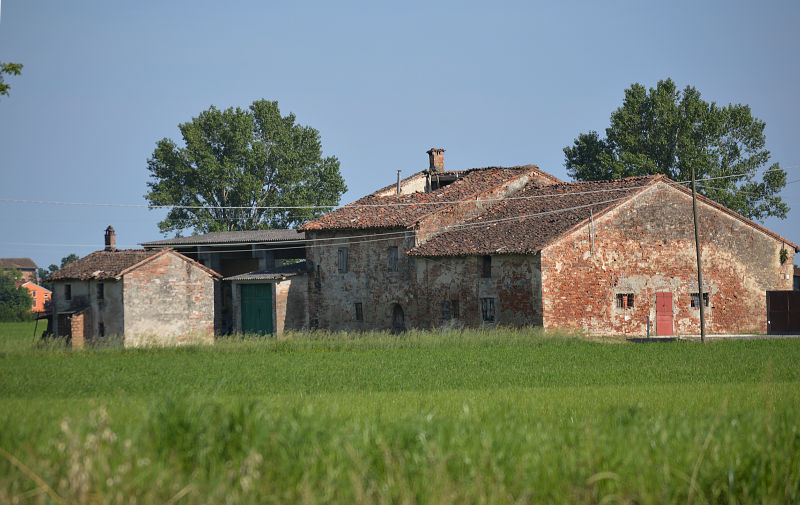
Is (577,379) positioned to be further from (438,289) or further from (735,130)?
(735,130)

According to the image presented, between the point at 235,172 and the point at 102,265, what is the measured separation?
71.9 feet

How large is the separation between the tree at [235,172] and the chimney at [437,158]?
49.5 ft

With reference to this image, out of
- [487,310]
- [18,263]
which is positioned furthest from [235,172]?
[18,263]

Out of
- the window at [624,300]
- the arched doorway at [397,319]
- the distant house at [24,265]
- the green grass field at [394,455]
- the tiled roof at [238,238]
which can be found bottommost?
the green grass field at [394,455]

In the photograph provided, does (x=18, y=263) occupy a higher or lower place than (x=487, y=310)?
higher

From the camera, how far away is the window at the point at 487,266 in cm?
3319

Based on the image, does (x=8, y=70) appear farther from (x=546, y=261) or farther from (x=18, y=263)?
(x=18, y=263)

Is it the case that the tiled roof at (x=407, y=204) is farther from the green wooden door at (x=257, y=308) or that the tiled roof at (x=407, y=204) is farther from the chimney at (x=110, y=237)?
the chimney at (x=110, y=237)

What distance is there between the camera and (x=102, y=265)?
37250 mm

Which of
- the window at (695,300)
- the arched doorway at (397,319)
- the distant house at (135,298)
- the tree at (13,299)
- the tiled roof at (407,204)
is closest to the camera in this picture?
the window at (695,300)

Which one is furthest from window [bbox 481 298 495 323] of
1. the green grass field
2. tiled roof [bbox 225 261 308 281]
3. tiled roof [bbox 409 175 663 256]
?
the green grass field

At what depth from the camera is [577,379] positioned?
18828 mm

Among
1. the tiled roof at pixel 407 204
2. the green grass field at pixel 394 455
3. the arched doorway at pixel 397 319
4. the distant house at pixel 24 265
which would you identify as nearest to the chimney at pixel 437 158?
the tiled roof at pixel 407 204

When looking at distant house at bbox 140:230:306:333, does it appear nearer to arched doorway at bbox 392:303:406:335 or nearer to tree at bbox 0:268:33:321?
arched doorway at bbox 392:303:406:335
